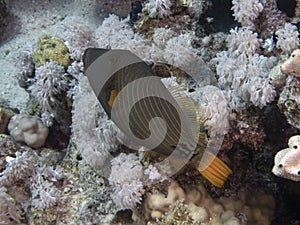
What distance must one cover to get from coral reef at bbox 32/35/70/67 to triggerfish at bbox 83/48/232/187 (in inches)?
47.0

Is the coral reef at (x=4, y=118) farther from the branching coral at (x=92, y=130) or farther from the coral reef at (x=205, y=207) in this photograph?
the coral reef at (x=205, y=207)

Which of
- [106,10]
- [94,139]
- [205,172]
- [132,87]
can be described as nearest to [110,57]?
[132,87]

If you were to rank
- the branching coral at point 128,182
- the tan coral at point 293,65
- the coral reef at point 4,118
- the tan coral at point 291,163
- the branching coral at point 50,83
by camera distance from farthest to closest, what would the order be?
the coral reef at point 4,118 < the branching coral at point 50,83 < the branching coral at point 128,182 < the tan coral at point 293,65 < the tan coral at point 291,163

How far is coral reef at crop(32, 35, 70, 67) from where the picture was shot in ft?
12.3

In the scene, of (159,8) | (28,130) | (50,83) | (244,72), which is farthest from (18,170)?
(244,72)

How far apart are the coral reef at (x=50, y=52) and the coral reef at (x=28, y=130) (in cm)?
87

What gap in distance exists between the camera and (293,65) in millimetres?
2207

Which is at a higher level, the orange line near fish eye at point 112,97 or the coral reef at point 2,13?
the orange line near fish eye at point 112,97

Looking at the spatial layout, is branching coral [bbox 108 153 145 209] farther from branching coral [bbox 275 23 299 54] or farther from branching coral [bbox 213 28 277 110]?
branching coral [bbox 275 23 299 54]

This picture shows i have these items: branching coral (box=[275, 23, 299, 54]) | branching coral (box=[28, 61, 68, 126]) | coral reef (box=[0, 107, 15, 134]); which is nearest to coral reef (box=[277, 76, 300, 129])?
branching coral (box=[275, 23, 299, 54])

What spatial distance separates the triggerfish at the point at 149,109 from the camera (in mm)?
2273

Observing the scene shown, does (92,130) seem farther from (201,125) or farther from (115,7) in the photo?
(115,7)

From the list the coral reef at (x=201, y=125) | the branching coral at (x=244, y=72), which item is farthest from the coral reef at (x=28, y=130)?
the branching coral at (x=244, y=72)

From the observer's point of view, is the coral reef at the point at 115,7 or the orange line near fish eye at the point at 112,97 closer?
the orange line near fish eye at the point at 112,97
